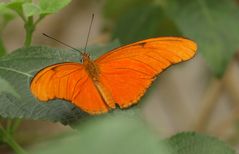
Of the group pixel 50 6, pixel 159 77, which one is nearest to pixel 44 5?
pixel 50 6

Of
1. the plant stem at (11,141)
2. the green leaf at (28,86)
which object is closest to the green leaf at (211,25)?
the green leaf at (28,86)

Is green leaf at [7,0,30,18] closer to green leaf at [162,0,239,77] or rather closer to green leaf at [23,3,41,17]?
green leaf at [23,3,41,17]

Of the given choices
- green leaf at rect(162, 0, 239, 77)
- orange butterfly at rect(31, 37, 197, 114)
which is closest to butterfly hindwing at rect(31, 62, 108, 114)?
orange butterfly at rect(31, 37, 197, 114)

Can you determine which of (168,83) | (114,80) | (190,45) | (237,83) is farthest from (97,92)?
(168,83)

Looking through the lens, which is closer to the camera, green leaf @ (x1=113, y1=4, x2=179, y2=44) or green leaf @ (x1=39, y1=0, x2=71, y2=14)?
green leaf @ (x1=39, y1=0, x2=71, y2=14)

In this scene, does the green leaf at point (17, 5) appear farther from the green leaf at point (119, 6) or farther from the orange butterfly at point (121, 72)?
the green leaf at point (119, 6)
